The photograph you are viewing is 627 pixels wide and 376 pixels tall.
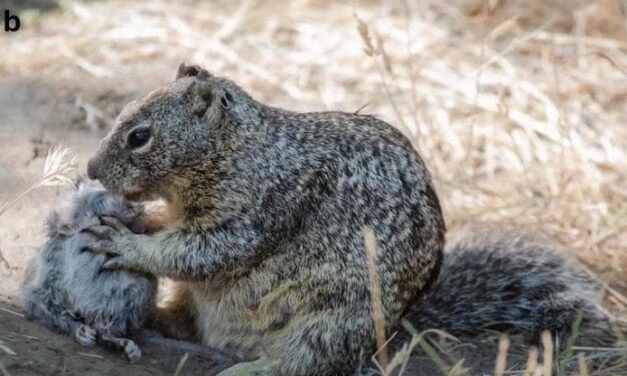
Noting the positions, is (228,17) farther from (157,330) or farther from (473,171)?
(157,330)

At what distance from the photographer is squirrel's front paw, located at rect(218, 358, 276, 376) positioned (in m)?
5.14

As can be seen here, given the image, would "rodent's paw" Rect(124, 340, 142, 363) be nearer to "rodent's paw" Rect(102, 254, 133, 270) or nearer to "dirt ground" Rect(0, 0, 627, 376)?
"dirt ground" Rect(0, 0, 627, 376)

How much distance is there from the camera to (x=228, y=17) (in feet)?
32.7

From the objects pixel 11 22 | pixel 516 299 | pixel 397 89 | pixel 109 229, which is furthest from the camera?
pixel 11 22

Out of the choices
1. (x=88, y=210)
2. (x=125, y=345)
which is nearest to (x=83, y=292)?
(x=125, y=345)

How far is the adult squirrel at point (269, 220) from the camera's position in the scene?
520 centimetres

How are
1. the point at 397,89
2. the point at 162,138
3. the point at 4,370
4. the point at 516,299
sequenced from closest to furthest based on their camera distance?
1. the point at 4,370
2. the point at 162,138
3. the point at 516,299
4. the point at 397,89

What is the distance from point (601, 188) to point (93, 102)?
3.68m

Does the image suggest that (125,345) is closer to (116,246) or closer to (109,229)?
(116,246)

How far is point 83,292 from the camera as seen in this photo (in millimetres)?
5215

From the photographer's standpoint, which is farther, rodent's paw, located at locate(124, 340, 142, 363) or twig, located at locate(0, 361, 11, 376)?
rodent's paw, located at locate(124, 340, 142, 363)

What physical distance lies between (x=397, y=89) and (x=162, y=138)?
380 cm

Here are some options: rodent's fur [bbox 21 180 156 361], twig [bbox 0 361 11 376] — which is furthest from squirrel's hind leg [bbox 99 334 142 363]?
twig [bbox 0 361 11 376]

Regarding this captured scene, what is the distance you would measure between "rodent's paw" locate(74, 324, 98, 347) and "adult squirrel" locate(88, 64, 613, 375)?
0.34m
